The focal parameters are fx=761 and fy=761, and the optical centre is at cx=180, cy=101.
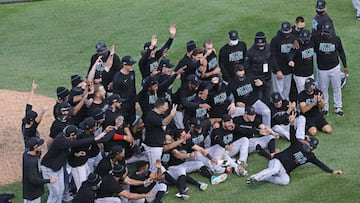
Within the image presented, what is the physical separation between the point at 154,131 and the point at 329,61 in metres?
3.28

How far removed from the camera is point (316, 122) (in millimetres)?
11266

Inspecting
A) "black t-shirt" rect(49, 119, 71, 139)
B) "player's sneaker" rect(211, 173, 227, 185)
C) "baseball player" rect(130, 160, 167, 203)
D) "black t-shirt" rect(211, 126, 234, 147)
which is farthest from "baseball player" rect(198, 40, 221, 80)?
"black t-shirt" rect(49, 119, 71, 139)

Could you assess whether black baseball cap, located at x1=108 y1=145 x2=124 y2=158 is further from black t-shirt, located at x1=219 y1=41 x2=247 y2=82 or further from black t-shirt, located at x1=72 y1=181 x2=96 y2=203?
black t-shirt, located at x1=219 y1=41 x2=247 y2=82

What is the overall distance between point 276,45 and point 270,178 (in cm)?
262

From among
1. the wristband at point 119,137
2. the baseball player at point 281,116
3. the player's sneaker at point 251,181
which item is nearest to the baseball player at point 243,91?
the baseball player at point 281,116

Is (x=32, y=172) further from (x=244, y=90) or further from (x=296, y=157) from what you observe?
(x=244, y=90)

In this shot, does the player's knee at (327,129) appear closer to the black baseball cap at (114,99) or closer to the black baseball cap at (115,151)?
the black baseball cap at (114,99)

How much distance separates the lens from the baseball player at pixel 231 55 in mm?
11703

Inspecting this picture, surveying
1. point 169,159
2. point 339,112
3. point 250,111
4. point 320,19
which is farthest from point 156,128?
point 320,19

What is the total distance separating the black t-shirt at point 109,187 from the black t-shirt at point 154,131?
112 cm

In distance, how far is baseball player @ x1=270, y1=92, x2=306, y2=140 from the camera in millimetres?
10992

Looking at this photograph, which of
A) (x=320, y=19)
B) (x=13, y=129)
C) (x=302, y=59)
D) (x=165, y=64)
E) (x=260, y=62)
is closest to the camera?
(x=165, y=64)

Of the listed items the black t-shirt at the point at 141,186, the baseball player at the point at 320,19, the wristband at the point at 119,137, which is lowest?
the black t-shirt at the point at 141,186

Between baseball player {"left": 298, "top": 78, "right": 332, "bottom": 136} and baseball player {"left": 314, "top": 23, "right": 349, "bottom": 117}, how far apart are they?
574 mm
